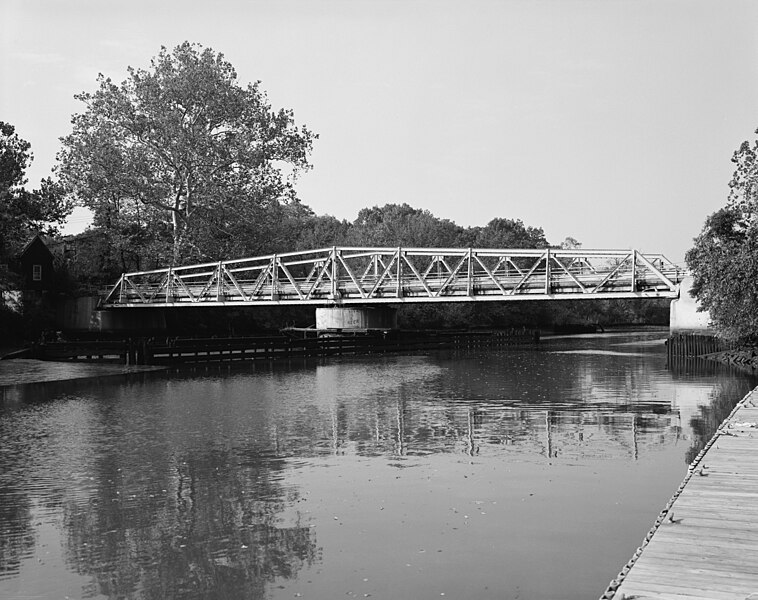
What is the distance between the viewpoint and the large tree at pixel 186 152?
7512cm

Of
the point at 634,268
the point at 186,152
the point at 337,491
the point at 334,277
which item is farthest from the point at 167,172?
the point at 337,491

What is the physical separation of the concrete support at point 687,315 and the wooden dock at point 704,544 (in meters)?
47.2

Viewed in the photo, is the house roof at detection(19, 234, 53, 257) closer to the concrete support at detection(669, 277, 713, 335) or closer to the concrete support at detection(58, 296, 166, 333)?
the concrete support at detection(58, 296, 166, 333)

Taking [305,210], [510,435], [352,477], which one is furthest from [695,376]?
[305,210]

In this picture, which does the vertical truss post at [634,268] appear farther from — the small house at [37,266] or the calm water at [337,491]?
the small house at [37,266]

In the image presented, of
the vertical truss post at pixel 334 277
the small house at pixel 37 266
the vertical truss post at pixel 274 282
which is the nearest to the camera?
the vertical truss post at pixel 334 277

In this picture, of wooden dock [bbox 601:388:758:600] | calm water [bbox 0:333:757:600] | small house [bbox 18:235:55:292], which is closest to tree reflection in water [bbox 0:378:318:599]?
calm water [bbox 0:333:757:600]

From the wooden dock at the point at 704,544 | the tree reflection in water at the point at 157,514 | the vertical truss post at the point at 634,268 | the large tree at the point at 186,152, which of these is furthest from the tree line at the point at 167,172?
the wooden dock at the point at 704,544

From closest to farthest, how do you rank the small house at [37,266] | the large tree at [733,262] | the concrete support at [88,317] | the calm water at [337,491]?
1. the calm water at [337,491]
2. the large tree at [733,262]
3. the small house at [37,266]
4. the concrete support at [88,317]

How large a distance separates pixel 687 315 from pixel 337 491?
4865 cm

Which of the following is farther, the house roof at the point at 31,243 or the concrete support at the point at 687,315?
the house roof at the point at 31,243

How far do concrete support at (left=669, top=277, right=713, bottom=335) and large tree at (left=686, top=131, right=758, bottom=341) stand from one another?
5.81ft

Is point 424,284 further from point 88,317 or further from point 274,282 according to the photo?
point 88,317

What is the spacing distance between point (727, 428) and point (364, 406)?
53.5 feet
